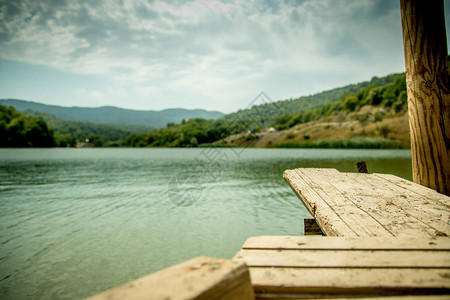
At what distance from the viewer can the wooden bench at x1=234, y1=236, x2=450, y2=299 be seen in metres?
1.27

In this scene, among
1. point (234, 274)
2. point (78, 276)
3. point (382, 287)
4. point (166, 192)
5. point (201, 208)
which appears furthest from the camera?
point (166, 192)

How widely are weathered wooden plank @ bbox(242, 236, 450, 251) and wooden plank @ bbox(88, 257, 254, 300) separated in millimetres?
577

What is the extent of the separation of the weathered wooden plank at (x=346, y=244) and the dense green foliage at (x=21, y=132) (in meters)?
105

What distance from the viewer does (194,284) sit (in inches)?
40.2

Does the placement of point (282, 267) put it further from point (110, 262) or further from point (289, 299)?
point (110, 262)

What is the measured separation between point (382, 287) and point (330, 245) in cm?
44

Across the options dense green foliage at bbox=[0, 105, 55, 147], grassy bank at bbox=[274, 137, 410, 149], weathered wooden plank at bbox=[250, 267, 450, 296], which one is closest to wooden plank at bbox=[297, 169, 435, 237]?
weathered wooden plank at bbox=[250, 267, 450, 296]

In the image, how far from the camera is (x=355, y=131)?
6284 centimetres

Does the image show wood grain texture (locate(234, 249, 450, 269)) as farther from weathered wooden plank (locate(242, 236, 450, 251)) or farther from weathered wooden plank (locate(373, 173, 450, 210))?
weathered wooden plank (locate(373, 173, 450, 210))

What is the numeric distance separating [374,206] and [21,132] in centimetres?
10596

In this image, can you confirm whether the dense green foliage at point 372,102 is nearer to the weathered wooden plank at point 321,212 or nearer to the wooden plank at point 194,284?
the weathered wooden plank at point 321,212

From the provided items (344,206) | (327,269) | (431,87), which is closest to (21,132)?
(344,206)

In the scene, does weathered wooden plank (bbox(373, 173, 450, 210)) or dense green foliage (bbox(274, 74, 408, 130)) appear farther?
dense green foliage (bbox(274, 74, 408, 130))

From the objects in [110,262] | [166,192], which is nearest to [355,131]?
[166,192]
